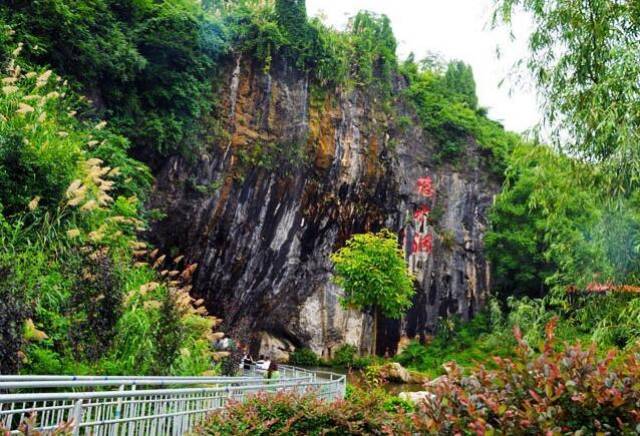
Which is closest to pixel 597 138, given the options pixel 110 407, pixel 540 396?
pixel 540 396

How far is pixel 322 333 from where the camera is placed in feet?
79.5

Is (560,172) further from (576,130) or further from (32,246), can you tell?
(32,246)

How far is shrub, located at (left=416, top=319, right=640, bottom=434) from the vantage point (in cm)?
241

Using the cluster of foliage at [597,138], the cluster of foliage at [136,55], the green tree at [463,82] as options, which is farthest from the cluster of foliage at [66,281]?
the green tree at [463,82]

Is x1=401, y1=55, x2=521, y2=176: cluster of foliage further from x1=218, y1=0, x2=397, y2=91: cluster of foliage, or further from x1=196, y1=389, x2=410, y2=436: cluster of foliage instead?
x1=196, y1=389, x2=410, y2=436: cluster of foliage

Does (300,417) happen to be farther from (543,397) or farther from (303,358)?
(303,358)

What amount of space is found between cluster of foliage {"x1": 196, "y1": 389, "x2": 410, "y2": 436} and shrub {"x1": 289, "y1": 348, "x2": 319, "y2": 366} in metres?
18.6

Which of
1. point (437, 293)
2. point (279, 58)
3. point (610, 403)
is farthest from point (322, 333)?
point (610, 403)

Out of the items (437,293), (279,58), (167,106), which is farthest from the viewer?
(437,293)

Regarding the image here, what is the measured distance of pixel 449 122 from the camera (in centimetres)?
2872

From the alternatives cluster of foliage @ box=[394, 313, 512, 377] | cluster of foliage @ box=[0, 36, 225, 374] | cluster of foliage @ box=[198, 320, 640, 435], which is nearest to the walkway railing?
cluster of foliage @ box=[0, 36, 225, 374]

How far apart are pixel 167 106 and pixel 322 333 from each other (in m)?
12.2

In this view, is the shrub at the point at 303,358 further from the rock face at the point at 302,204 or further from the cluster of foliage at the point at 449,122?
the cluster of foliage at the point at 449,122

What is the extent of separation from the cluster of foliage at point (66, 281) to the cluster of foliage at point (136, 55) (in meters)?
2.67
